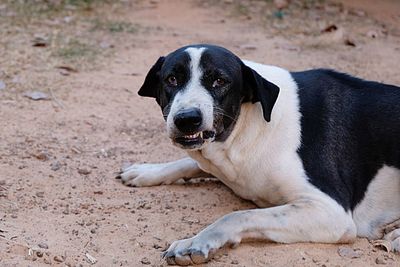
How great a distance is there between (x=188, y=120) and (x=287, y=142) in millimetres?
675

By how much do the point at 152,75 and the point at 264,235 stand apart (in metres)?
1.16

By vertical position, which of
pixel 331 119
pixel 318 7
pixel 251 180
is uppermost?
pixel 331 119

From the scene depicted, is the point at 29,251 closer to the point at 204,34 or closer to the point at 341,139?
the point at 341,139

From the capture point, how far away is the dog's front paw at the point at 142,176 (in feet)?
17.3

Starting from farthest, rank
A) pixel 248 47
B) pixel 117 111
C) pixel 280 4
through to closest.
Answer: pixel 280 4 < pixel 248 47 < pixel 117 111

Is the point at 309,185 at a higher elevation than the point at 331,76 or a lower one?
lower

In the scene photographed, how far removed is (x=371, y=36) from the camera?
9031mm

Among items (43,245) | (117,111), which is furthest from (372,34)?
(43,245)

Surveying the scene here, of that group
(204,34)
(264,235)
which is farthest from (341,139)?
(204,34)

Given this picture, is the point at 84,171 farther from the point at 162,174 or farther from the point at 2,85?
the point at 2,85

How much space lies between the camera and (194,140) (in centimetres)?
440

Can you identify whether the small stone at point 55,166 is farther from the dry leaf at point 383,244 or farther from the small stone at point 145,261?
the dry leaf at point 383,244

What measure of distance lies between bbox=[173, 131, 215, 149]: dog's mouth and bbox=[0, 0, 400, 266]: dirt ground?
494 millimetres

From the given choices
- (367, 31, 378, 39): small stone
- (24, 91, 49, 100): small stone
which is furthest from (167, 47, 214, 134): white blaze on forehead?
(367, 31, 378, 39): small stone
